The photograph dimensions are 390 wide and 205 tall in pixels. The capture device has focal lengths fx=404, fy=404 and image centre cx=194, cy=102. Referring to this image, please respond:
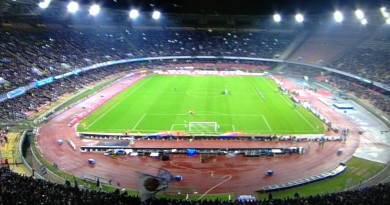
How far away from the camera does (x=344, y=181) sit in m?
33.4

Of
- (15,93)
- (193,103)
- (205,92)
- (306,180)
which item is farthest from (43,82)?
(306,180)

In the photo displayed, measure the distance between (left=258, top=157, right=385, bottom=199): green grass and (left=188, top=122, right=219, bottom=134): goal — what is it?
48.1 ft

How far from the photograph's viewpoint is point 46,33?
262 ft

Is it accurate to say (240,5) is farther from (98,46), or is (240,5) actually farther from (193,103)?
(193,103)

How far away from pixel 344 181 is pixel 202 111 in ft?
80.1

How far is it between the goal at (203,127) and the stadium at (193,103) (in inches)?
9.0

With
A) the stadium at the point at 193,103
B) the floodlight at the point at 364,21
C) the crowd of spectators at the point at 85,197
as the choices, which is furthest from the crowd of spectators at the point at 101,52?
the crowd of spectators at the point at 85,197

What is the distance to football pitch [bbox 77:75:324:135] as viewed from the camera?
153 feet

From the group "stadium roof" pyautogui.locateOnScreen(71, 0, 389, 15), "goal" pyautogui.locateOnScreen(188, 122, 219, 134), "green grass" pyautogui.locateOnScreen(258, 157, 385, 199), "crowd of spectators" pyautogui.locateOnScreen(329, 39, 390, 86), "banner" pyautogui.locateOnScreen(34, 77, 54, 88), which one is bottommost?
"green grass" pyautogui.locateOnScreen(258, 157, 385, 199)

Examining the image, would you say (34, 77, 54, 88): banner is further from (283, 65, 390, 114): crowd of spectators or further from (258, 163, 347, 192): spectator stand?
Result: (283, 65, 390, 114): crowd of spectators

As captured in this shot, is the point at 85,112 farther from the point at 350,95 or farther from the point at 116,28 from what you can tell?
the point at 116,28

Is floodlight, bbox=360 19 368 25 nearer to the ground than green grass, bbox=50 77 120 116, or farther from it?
farther from it

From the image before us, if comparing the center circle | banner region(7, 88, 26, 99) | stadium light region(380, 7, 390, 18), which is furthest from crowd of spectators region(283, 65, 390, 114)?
banner region(7, 88, 26, 99)

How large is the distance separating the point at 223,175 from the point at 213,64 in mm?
69021
